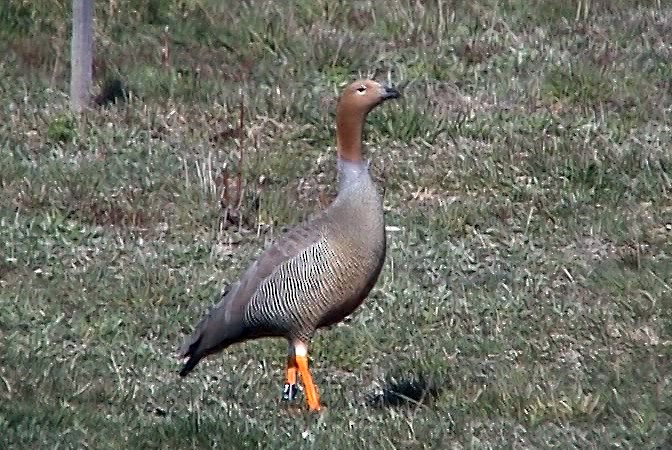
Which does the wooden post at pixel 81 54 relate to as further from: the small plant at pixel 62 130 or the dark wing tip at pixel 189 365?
the dark wing tip at pixel 189 365

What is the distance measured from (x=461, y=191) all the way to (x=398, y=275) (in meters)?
1.52

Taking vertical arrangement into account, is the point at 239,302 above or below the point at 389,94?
below

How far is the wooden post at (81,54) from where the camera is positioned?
34.7ft

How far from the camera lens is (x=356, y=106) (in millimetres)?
7074

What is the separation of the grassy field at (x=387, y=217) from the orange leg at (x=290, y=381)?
7cm

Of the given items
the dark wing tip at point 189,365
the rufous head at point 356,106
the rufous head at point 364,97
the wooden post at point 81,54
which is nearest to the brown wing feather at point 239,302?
the dark wing tip at point 189,365

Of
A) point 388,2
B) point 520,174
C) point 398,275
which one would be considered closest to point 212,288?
point 398,275

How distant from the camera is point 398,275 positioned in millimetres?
8656

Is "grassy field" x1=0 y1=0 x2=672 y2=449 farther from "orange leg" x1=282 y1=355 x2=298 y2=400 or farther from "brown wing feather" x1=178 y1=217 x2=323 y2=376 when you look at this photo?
"brown wing feather" x1=178 y1=217 x2=323 y2=376

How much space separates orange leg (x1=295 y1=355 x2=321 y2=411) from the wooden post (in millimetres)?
4415

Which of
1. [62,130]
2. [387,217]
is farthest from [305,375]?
[62,130]

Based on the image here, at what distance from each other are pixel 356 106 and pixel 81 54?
13.4 feet

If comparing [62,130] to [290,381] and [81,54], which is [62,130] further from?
[290,381]

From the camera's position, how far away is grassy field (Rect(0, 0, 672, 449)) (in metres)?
6.59
